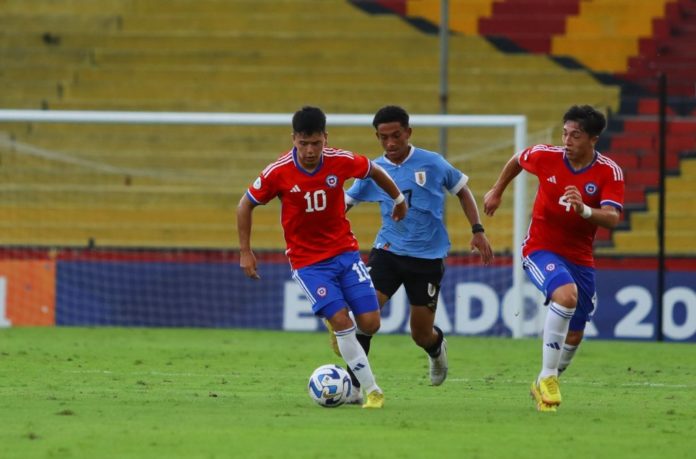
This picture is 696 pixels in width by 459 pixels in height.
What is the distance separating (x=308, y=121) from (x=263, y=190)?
64 cm

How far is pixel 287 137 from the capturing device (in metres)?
21.1

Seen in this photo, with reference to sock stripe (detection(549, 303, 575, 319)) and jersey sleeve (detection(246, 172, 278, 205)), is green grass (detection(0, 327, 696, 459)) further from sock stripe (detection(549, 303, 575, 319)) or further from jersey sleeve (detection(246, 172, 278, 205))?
jersey sleeve (detection(246, 172, 278, 205))

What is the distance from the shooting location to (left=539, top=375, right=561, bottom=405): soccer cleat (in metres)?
8.85

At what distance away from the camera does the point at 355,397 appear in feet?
30.6

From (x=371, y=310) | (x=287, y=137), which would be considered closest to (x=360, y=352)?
(x=371, y=310)

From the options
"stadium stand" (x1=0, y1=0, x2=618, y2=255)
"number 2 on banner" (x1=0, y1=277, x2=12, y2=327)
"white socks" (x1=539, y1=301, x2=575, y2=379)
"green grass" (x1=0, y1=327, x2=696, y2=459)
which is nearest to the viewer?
"green grass" (x1=0, y1=327, x2=696, y2=459)

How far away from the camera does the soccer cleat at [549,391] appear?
29.0 ft

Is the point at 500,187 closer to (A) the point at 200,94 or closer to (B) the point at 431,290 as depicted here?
(B) the point at 431,290

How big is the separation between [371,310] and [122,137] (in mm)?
12378

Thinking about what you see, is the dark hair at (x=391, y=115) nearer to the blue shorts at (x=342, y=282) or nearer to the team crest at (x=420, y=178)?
the team crest at (x=420, y=178)

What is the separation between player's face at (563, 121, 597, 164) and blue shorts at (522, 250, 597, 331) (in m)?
0.71

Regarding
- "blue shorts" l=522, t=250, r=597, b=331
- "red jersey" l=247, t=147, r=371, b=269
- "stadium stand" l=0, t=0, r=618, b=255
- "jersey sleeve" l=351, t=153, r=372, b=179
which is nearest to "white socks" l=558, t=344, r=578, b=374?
"blue shorts" l=522, t=250, r=597, b=331

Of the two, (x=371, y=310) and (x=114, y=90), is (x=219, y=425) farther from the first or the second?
(x=114, y=90)

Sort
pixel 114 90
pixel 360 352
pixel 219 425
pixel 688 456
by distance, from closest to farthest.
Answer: pixel 688 456
pixel 219 425
pixel 360 352
pixel 114 90
